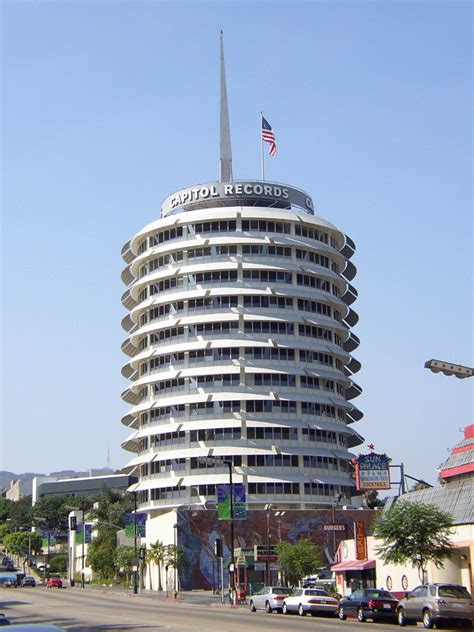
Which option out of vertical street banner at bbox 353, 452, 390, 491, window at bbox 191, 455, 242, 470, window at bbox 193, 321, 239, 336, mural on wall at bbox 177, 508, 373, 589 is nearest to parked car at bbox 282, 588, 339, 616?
vertical street banner at bbox 353, 452, 390, 491

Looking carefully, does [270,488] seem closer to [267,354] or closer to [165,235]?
[267,354]

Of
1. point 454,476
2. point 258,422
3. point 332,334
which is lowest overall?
point 454,476

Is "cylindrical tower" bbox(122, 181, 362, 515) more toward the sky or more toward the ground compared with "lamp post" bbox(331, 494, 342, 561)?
more toward the sky

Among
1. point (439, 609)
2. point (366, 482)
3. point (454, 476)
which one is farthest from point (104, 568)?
point (439, 609)

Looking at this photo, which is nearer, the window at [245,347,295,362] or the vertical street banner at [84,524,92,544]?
the window at [245,347,295,362]

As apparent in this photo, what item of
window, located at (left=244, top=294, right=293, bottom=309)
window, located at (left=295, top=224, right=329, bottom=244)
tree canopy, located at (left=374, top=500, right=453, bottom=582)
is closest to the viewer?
tree canopy, located at (left=374, top=500, right=453, bottom=582)

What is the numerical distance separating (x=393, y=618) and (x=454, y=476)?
1326cm

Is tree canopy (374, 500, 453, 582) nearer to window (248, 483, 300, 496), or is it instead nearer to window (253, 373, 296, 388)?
window (248, 483, 300, 496)

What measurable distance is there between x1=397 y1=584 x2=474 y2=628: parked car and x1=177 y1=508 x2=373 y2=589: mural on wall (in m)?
59.9

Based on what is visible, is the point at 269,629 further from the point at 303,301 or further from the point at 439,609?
the point at 303,301

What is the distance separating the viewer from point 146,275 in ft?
414

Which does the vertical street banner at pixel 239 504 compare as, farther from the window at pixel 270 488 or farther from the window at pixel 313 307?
the window at pixel 313 307

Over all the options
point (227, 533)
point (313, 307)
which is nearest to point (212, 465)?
point (227, 533)

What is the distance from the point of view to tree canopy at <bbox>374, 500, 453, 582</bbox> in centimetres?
5230
